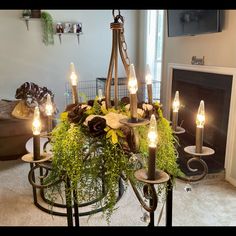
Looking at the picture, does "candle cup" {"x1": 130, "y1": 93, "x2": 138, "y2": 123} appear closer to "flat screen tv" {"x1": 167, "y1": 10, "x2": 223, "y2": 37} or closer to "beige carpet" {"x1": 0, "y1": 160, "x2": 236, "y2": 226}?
"beige carpet" {"x1": 0, "y1": 160, "x2": 236, "y2": 226}

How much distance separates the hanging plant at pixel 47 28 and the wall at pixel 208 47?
6.86 ft

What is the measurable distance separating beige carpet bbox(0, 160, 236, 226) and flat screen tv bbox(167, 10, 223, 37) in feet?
5.21

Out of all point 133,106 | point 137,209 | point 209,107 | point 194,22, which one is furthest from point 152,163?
point 194,22

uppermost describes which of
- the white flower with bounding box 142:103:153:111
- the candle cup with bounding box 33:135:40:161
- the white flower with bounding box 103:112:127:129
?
the white flower with bounding box 142:103:153:111

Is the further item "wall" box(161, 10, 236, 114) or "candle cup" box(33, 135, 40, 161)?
"wall" box(161, 10, 236, 114)

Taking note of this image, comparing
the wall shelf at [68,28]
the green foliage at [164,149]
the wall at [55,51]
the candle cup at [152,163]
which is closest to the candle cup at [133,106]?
the candle cup at [152,163]

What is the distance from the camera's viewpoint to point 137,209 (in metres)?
2.22

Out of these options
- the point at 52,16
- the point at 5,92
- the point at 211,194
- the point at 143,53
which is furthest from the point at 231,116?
the point at 5,92

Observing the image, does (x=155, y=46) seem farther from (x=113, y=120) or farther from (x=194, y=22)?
(x=113, y=120)

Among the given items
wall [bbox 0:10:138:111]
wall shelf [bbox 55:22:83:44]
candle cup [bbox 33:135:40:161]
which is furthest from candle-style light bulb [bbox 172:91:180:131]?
wall shelf [bbox 55:22:83:44]

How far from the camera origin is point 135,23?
17.0 ft

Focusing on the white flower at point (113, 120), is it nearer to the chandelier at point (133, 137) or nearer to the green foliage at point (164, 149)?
the chandelier at point (133, 137)

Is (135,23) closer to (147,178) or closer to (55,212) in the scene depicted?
(55,212)

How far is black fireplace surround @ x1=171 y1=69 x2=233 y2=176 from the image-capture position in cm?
274
